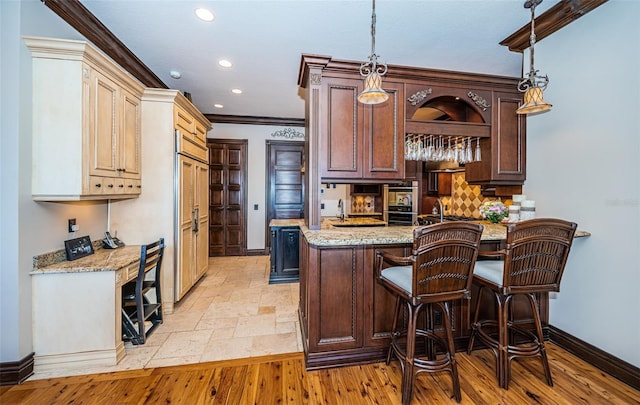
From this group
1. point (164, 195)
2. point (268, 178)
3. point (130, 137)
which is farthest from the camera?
point (268, 178)

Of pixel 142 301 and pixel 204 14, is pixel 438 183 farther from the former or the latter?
pixel 142 301

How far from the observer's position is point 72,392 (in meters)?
1.83

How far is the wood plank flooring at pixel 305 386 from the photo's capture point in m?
1.77

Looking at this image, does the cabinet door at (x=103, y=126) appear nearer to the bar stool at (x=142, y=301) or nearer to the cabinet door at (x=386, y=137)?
the bar stool at (x=142, y=301)

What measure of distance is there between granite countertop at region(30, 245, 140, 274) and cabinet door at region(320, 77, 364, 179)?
6.32 feet

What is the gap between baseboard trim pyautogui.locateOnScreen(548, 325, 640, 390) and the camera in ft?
6.30

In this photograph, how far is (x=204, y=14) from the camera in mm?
2264

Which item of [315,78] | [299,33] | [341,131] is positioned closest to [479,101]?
[341,131]

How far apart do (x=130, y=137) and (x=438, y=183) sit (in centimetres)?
532

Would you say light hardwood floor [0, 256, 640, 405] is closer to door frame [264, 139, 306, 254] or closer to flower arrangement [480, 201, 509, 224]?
flower arrangement [480, 201, 509, 224]

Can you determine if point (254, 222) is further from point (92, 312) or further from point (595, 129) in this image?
point (595, 129)

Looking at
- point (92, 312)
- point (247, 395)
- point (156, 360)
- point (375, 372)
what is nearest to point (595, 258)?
point (375, 372)

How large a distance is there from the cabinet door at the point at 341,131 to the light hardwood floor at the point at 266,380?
5.58ft

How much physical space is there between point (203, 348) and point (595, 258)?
349 cm
